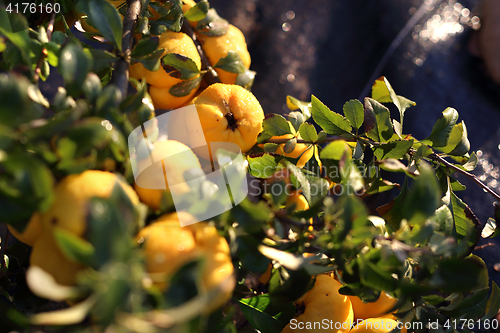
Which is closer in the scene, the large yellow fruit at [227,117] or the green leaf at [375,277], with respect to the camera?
the green leaf at [375,277]

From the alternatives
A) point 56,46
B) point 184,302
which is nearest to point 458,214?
point 184,302

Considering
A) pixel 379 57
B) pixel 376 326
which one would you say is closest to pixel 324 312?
pixel 376 326

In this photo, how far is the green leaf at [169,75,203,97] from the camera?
1.68 ft

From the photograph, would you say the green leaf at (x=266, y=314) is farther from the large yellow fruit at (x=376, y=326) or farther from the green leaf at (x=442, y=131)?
the green leaf at (x=442, y=131)

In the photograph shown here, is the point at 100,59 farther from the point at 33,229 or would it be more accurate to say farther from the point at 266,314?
the point at 266,314

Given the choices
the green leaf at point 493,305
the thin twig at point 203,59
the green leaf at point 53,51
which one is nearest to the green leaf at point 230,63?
the thin twig at point 203,59

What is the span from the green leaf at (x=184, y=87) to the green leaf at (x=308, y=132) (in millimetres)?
176

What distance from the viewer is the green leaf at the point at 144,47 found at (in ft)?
1.36

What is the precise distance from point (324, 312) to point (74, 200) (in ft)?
1.08

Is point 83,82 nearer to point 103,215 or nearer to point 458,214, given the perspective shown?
point 103,215

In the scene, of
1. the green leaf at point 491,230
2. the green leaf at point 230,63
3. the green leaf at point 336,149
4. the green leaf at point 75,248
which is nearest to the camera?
the green leaf at point 75,248

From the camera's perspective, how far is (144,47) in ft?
1.37

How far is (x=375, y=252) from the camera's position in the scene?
Result: 1.03 ft

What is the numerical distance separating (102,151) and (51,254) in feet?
0.30
